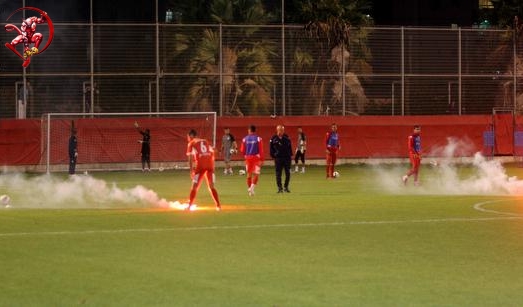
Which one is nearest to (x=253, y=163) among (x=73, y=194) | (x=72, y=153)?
(x=73, y=194)

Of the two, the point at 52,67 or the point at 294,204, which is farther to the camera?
the point at 52,67

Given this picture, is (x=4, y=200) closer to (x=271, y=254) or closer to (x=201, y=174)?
(x=201, y=174)

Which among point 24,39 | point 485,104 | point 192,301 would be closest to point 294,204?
point 192,301

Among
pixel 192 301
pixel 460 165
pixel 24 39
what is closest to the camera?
pixel 192 301

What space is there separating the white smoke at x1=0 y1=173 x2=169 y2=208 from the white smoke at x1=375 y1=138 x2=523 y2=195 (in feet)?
25.2

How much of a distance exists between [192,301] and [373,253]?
5.01 metres

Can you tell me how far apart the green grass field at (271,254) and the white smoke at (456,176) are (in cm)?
381

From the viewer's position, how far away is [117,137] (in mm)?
47844

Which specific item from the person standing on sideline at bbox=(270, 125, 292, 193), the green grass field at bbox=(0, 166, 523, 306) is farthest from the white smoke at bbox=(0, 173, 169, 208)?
the person standing on sideline at bbox=(270, 125, 292, 193)

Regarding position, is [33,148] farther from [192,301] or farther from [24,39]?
[192,301]

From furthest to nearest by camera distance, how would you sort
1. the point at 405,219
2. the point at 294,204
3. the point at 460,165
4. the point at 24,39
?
1. the point at 460,165
2. the point at 24,39
3. the point at 294,204
4. the point at 405,219

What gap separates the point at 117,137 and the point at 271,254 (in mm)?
31775

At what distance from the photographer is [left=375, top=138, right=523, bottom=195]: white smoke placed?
3241 centimetres

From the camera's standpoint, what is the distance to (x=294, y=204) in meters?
27.0
